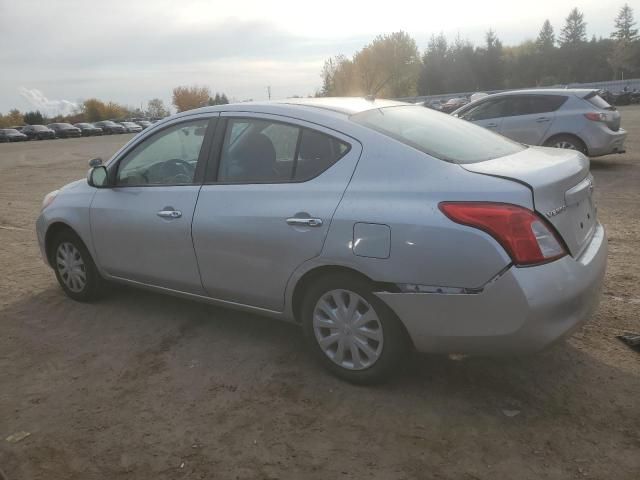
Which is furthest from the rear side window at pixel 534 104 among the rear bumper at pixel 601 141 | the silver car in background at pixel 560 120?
the rear bumper at pixel 601 141

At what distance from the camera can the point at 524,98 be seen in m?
11.0

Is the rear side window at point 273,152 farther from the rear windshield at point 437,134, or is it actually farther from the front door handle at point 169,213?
the front door handle at point 169,213

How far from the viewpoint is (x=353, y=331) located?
3.29 m

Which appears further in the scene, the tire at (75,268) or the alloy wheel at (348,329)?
the tire at (75,268)

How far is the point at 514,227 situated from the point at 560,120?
28.6 ft

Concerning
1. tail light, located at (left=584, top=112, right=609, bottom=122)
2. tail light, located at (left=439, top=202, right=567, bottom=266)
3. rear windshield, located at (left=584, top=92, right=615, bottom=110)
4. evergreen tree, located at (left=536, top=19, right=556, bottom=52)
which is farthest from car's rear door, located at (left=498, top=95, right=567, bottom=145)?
evergreen tree, located at (left=536, top=19, right=556, bottom=52)

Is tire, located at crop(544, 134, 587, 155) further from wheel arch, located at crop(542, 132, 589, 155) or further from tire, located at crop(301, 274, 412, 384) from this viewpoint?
tire, located at crop(301, 274, 412, 384)

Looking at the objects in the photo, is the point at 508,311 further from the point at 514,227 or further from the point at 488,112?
the point at 488,112

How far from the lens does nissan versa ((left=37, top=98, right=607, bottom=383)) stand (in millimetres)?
2824

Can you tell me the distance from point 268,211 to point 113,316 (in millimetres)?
1974

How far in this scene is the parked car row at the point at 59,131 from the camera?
5312cm

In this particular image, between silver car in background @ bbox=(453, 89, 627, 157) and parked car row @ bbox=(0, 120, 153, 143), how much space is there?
44.1m

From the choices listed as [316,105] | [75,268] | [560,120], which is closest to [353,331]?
[316,105]

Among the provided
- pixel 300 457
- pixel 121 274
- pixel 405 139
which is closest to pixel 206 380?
pixel 300 457
